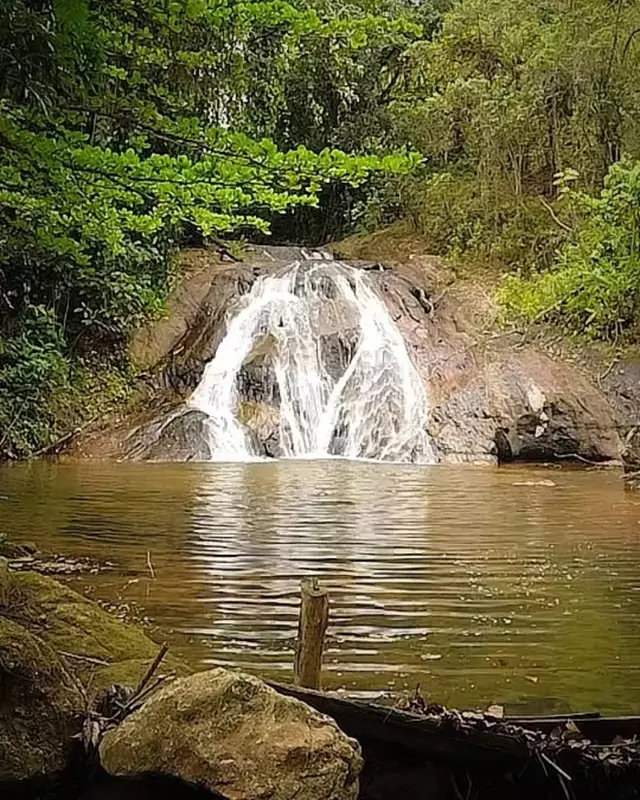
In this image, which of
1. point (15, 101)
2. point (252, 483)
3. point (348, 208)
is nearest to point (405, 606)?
point (15, 101)

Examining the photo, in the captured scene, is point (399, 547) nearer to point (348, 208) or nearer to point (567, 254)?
point (567, 254)

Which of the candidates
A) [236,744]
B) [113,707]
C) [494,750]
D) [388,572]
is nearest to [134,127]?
[388,572]

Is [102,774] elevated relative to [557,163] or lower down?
lower down

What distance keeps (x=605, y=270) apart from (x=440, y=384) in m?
5.23

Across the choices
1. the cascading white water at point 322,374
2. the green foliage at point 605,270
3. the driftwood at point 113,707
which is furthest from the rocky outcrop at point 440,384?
the driftwood at point 113,707

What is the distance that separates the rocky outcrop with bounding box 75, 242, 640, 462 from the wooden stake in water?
1315cm

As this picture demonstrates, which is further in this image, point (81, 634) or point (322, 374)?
point (322, 374)

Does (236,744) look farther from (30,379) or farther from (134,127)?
(30,379)

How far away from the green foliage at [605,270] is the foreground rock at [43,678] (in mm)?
11739

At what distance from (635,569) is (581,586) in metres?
0.79

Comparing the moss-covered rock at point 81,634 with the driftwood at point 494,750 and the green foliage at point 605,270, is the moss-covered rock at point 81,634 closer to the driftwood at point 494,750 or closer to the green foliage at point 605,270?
the driftwood at point 494,750

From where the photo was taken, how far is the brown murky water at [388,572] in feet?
15.5

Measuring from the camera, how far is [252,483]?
12.8m

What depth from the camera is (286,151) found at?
6.70m
